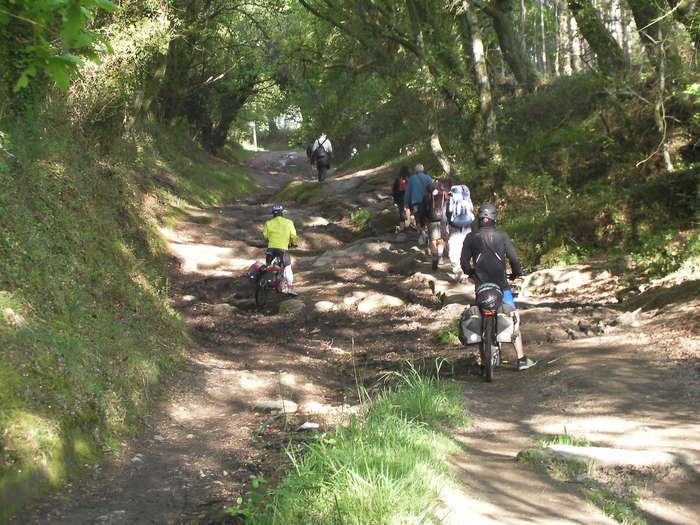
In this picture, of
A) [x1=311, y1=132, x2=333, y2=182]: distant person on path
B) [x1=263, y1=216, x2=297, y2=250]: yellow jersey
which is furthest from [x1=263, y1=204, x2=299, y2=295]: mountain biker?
[x1=311, y1=132, x2=333, y2=182]: distant person on path

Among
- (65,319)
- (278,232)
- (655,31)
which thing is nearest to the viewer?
(65,319)

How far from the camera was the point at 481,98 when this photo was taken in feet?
63.0

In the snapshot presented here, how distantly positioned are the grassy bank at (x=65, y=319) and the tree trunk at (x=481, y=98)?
389 inches

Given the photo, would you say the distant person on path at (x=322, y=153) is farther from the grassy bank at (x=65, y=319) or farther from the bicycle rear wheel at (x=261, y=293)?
the bicycle rear wheel at (x=261, y=293)

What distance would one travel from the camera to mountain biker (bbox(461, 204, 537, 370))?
852cm

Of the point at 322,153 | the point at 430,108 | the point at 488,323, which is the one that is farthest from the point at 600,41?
the point at 488,323

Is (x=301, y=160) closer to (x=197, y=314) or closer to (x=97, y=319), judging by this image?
(x=197, y=314)

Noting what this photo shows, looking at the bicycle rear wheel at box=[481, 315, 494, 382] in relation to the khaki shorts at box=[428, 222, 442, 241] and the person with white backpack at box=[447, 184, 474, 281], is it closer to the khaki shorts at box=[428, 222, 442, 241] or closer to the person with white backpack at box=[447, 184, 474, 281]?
the person with white backpack at box=[447, 184, 474, 281]

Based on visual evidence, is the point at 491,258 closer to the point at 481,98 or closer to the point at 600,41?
the point at 481,98

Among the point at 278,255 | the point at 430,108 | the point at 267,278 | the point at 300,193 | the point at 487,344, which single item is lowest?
the point at 487,344

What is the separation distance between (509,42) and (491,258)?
16.8m

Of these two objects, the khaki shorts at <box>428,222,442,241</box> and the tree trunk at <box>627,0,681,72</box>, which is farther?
the khaki shorts at <box>428,222,442,241</box>

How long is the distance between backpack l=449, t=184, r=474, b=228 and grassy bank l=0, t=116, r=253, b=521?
537 centimetres

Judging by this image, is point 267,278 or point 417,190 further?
point 417,190
